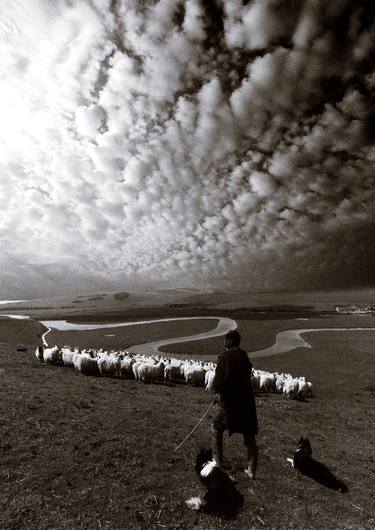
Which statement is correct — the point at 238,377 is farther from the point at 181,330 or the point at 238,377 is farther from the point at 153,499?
the point at 181,330

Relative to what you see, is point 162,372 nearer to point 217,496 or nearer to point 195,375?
point 195,375

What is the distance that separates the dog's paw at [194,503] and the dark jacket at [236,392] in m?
1.62

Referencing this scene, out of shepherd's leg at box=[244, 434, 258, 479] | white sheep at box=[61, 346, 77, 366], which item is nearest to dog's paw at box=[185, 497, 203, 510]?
shepherd's leg at box=[244, 434, 258, 479]

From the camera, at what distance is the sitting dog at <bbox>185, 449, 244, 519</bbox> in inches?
283

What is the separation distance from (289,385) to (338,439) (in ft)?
27.3

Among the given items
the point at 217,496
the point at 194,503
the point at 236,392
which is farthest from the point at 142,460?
the point at 236,392

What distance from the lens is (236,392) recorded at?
834cm

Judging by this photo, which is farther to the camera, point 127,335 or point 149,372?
point 127,335

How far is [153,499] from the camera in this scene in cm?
754

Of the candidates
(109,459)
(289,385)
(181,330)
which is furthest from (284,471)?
(181,330)

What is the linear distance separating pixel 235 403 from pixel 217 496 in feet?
6.59

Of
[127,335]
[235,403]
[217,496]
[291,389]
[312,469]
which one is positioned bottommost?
[127,335]

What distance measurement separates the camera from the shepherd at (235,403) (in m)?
8.29

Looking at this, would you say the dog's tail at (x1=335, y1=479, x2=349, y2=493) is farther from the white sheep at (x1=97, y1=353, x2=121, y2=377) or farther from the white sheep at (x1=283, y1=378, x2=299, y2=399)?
the white sheep at (x1=97, y1=353, x2=121, y2=377)
